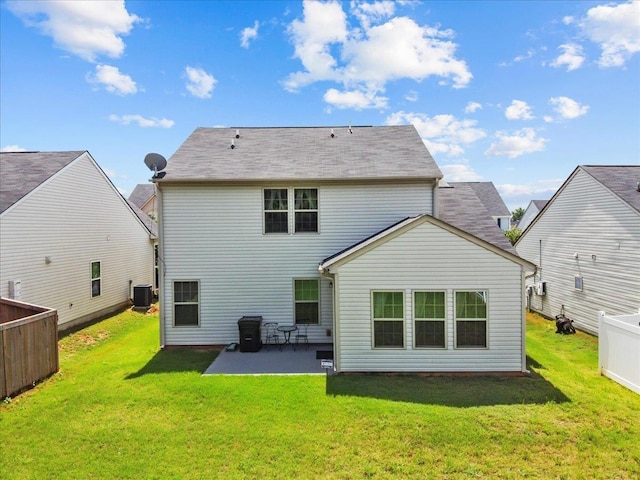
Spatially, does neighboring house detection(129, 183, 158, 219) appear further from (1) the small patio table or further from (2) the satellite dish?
(1) the small patio table

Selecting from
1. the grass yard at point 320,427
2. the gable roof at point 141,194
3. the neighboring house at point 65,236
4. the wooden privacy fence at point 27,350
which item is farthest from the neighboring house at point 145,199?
the grass yard at point 320,427

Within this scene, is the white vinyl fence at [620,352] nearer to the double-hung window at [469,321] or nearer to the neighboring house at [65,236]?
the double-hung window at [469,321]

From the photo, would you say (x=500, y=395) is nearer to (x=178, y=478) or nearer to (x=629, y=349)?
(x=629, y=349)

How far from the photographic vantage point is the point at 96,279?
51.1 feet

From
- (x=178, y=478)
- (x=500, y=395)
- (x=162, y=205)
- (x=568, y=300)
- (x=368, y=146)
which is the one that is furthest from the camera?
(x=568, y=300)

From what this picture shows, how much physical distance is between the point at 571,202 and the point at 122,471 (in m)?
16.2

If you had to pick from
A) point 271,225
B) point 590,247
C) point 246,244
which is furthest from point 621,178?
point 246,244

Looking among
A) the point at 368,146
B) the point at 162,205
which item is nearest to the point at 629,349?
the point at 368,146

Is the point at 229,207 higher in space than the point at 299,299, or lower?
higher

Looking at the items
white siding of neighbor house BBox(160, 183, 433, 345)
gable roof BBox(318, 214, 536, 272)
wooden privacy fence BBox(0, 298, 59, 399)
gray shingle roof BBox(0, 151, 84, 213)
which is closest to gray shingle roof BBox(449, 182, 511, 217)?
white siding of neighbor house BBox(160, 183, 433, 345)

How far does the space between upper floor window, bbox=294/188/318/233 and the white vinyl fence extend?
795 centimetres

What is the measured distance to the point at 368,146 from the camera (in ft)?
42.0

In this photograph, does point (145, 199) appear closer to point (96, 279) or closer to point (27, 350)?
point (96, 279)

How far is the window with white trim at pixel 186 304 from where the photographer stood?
36.7 ft
